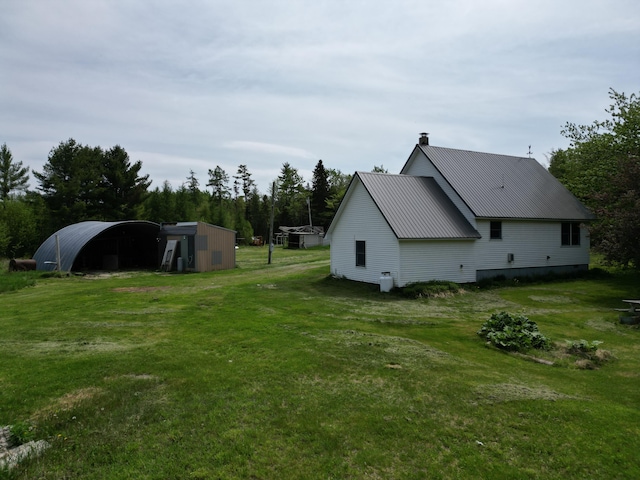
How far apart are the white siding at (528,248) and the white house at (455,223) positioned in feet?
0.17

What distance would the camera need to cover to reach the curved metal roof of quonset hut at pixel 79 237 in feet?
81.4

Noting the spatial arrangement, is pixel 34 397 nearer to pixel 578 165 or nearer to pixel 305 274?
pixel 305 274

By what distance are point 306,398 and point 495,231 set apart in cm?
1705

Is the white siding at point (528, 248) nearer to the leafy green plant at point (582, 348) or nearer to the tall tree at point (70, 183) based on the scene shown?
the leafy green plant at point (582, 348)

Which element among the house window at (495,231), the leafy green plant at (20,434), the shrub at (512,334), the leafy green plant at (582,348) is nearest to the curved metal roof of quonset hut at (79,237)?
the house window at (495,231)

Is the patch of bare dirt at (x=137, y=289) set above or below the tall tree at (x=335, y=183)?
below

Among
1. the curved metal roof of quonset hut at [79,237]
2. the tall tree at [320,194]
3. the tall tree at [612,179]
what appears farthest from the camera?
the tall tree at [320,194]

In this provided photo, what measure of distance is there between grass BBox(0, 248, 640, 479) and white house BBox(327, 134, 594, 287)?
19.7ft

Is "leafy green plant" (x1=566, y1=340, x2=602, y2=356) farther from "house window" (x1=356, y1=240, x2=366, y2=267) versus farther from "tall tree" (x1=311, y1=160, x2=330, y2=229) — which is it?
"tall tree" (x1=311, y1=160, x2=330, y2=229)

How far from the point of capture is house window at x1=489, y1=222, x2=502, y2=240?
2030 centimetres

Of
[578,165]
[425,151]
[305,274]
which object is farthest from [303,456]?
[578,165]

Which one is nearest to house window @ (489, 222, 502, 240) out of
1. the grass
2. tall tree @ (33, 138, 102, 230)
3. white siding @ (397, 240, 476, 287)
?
white siding @ (397, 240, 476, 287)

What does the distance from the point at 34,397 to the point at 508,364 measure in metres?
8.09

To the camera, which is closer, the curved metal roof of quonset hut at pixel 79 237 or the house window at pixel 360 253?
the house window at pixel 360 253
